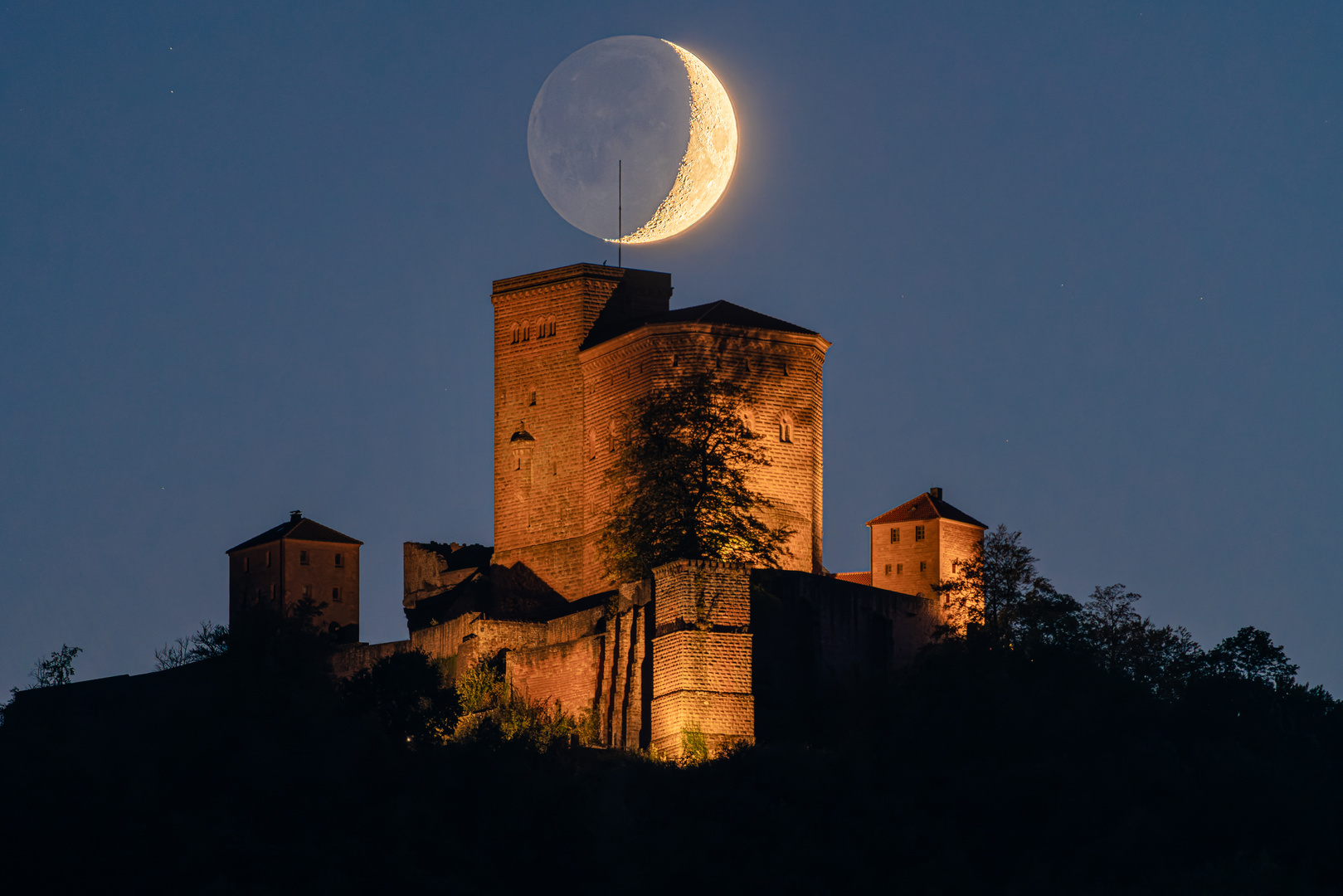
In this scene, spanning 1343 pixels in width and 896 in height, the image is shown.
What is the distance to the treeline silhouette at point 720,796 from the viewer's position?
147ft

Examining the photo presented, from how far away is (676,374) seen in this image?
58.7 m

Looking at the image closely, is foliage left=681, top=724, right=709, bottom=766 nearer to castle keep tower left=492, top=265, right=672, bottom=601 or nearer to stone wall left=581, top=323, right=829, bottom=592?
stone wall left=581, top=323, right=829, bottom=592

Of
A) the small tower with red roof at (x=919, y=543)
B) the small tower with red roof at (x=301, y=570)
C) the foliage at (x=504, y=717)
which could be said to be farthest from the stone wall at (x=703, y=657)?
the small tower with red roof at (x=301, y=570)

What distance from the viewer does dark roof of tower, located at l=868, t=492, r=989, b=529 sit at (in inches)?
2731

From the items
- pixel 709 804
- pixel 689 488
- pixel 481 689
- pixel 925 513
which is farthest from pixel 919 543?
pixel 709 804

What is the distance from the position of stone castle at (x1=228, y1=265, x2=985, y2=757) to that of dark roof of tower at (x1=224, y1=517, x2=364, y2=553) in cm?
149

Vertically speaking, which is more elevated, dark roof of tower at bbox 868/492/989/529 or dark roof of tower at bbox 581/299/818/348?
dark roof of tower at bbox 581/299/818/348

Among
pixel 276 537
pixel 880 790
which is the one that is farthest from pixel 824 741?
pixel 276 537

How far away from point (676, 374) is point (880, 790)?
46.4 ft

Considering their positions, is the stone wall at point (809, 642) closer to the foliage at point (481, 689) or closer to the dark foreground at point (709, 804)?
the dark foreground at point (709, 804)

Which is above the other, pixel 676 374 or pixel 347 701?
pixel 676 374

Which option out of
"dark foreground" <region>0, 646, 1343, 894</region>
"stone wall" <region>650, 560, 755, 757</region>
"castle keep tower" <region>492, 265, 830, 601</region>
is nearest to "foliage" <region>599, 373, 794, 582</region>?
"castle keep tower" <region>492, 265, 830, 601</region>

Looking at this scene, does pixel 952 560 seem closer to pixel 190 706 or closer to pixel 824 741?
pixel 824 741

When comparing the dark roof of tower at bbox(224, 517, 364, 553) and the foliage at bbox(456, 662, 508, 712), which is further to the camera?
the dark roof of tower at bbox(224, 517, 364, 553)
